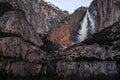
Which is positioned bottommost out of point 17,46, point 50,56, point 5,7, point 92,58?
point 92,58

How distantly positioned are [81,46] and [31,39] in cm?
2746

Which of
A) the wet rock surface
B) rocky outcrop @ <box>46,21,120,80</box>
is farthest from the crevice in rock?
rocky outcrop @ <box>46,21,120,80</box>

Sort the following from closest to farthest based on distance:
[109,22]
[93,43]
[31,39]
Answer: [93,43], [31,39], [109,22]

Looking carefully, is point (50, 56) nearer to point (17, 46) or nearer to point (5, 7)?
point (17, 46)

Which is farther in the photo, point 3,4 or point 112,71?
point 3,4

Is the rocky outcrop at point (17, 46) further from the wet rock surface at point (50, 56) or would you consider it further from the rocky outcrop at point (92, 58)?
the rocky outcrop at point (92, 58)

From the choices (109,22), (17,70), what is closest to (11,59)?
(17,70)

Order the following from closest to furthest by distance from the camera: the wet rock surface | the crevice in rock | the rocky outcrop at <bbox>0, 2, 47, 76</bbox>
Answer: the wet rock surface, the rocky outcrop at <bbox>0, 2, 47, 76</bbox>, the crevice in rock

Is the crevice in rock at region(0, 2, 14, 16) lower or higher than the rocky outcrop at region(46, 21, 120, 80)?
higher

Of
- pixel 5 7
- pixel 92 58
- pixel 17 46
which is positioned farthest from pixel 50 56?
pixel 5 7

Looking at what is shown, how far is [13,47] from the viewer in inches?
5837

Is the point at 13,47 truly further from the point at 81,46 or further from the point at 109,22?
the point at 109,22

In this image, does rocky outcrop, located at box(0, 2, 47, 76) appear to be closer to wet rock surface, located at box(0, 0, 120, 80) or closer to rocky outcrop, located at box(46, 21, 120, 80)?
wet rock surface, located at box(0, 0, 120, 80)

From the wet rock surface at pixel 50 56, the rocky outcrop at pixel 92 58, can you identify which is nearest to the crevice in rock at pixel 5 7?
the wet rock surface at pixel 50 56
